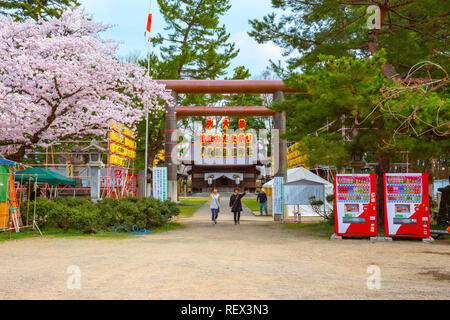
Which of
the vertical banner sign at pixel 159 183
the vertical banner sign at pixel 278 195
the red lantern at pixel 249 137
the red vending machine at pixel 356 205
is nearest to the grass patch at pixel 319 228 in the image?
the red vending machine at pixel 356 205

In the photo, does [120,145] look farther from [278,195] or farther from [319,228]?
[319,228]

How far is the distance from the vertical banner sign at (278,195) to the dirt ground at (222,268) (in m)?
6.63

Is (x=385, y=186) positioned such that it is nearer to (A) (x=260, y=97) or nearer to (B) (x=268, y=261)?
(B) (x=268, y=261)

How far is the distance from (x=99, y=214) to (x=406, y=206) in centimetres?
1015

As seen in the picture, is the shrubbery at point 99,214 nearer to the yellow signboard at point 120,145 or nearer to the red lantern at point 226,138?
the yellow signboard at point 120,145

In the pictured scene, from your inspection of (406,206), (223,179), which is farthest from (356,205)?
(223,179)

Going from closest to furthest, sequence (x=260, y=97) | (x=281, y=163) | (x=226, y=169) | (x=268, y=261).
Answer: (x=268, y=261)
(x=281, y=163)
(x=260, y=97)
(x=226, y=169)

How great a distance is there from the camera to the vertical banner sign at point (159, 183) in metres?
18.4

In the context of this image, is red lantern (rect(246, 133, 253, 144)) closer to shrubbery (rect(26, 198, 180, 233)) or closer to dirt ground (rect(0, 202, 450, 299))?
shrubbery (rect(26, 198, 180, 233))

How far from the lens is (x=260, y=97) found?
153 ft

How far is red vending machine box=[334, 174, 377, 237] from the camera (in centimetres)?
1228

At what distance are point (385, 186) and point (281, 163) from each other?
854 centimetres

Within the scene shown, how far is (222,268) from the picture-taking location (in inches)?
290

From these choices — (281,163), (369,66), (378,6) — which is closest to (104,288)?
(369,66)
